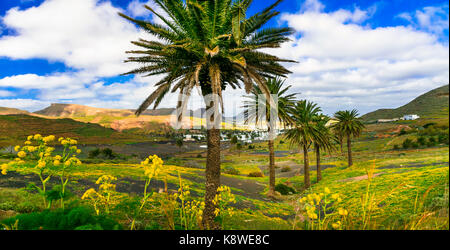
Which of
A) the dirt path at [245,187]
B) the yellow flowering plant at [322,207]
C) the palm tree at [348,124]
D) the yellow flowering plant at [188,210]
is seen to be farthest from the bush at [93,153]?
the palm tree at [348,124]

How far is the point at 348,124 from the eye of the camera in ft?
124

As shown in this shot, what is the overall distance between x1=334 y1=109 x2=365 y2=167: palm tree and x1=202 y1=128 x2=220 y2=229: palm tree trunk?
3864 cm

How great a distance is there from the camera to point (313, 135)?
24672 mm

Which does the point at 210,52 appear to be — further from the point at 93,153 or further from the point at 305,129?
the point at 93,153

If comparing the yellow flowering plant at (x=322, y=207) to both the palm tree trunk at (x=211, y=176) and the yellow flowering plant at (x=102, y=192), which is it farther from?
the palm tree trunk at (x=211, y=176)

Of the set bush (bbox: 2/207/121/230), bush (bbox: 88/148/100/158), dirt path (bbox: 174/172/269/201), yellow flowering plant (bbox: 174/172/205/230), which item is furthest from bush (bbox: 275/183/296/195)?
bush (bbox: 88/148/100/158)

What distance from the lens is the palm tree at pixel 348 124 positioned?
37.8 m

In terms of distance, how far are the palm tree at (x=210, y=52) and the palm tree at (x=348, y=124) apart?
35.8m

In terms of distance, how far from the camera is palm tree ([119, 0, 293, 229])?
6.71 meters
